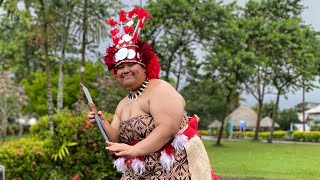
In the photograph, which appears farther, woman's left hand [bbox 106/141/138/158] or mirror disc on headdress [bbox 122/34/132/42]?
mirror disc on headdress [bbox 122/34/132/42]

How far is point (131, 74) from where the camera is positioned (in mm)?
2807

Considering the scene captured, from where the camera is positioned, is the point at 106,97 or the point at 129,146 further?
the point at 106,97

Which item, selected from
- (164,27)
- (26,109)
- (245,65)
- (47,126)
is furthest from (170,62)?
(26,109)

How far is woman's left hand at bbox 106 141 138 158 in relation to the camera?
2.54m

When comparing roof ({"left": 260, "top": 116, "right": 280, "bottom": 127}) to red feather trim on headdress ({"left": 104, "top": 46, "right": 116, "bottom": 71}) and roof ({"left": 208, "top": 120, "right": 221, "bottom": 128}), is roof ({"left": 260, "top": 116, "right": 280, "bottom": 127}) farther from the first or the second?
red feather trim on headdress ({"left": 104, "top": 46, "right": 116, "bottom": 71})

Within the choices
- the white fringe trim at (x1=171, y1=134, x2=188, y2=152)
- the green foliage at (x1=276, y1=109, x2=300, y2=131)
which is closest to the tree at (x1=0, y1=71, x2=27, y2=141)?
the green foliage at (x1=276, y1=109, x2=300, y2=131)

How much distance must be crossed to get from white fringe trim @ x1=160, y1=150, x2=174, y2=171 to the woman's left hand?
0.21 metres

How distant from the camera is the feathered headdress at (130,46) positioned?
2.81 meters

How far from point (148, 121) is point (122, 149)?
249 millimetres

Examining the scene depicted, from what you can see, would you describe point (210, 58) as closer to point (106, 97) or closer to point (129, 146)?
point (106, 97)

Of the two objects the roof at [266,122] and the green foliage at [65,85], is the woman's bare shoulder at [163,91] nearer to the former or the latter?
the green foliage at [65,85]

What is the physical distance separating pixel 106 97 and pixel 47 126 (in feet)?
54.4

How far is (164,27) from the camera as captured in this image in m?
22.9

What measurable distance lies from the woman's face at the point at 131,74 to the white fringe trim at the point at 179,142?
0.35 m
